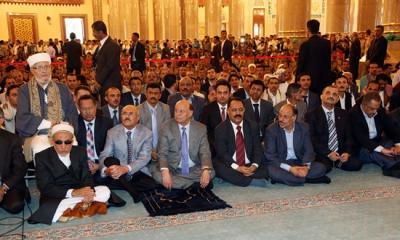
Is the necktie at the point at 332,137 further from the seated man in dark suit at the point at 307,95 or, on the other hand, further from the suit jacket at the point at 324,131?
the seated man in dark suit at the point at 307,95

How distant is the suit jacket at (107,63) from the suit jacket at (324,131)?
2855 mm

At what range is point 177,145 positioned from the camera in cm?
447

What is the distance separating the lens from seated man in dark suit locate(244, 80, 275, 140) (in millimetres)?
5805

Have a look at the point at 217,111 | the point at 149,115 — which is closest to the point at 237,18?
the point at 217,111

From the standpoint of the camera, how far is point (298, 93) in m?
5.81

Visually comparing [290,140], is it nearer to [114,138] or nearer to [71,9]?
[114,138]

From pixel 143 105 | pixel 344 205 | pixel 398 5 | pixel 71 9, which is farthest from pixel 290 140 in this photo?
pixel 71 9

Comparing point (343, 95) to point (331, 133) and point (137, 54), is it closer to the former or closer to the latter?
point (331, 133)

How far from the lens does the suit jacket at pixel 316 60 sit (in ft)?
22.4

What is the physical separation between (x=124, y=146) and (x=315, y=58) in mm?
3825

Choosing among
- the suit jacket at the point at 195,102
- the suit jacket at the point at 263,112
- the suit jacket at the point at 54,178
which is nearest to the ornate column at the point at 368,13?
the suit jacket at the point at 263,112

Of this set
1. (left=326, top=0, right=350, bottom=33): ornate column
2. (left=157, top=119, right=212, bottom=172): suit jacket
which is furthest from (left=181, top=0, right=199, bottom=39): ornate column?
(left=157, top=119, right=212, bottom=172): suit jacket

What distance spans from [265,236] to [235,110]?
169 centimetres

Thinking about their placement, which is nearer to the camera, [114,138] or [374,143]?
[114,138]
